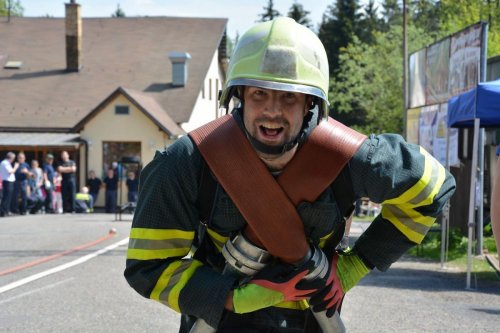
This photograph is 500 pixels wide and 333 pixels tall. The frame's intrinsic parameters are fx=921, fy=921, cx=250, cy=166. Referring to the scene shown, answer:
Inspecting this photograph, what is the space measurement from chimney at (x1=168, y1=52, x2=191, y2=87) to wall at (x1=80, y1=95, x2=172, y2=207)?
497 cm

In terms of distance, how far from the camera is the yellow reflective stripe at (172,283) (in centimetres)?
324

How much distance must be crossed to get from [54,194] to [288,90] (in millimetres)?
24385

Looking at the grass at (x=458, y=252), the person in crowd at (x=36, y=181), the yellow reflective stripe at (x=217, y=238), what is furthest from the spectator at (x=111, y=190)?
the yellow reflective stripe at (x=217, y=238)

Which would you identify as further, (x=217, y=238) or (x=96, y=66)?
(x=96, y=66)

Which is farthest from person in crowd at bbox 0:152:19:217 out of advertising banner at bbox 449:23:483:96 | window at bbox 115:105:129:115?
advertising banner at bbox 449:23:483:96

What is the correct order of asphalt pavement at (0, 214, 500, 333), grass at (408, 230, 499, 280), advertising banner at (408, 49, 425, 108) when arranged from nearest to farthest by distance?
asphalt pavement at (0, 214, 500, 333) < grass at (408, 230, 499, 280) < advertising banner at (408, 49, 425, 108)

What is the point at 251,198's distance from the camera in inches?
126

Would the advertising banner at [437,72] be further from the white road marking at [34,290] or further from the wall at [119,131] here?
the wall at [119,131]

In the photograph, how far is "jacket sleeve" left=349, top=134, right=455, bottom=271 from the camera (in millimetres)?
3332

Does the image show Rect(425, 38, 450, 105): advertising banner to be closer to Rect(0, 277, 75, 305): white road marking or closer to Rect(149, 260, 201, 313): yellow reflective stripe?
Rect(0, 277, 75, 305): white road marking

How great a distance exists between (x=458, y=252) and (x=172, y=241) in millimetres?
11965

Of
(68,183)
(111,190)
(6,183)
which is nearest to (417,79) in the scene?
(6,183)

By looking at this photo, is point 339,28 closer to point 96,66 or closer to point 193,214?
point 96,66

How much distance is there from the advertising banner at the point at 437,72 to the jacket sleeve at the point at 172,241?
47.7 feet
